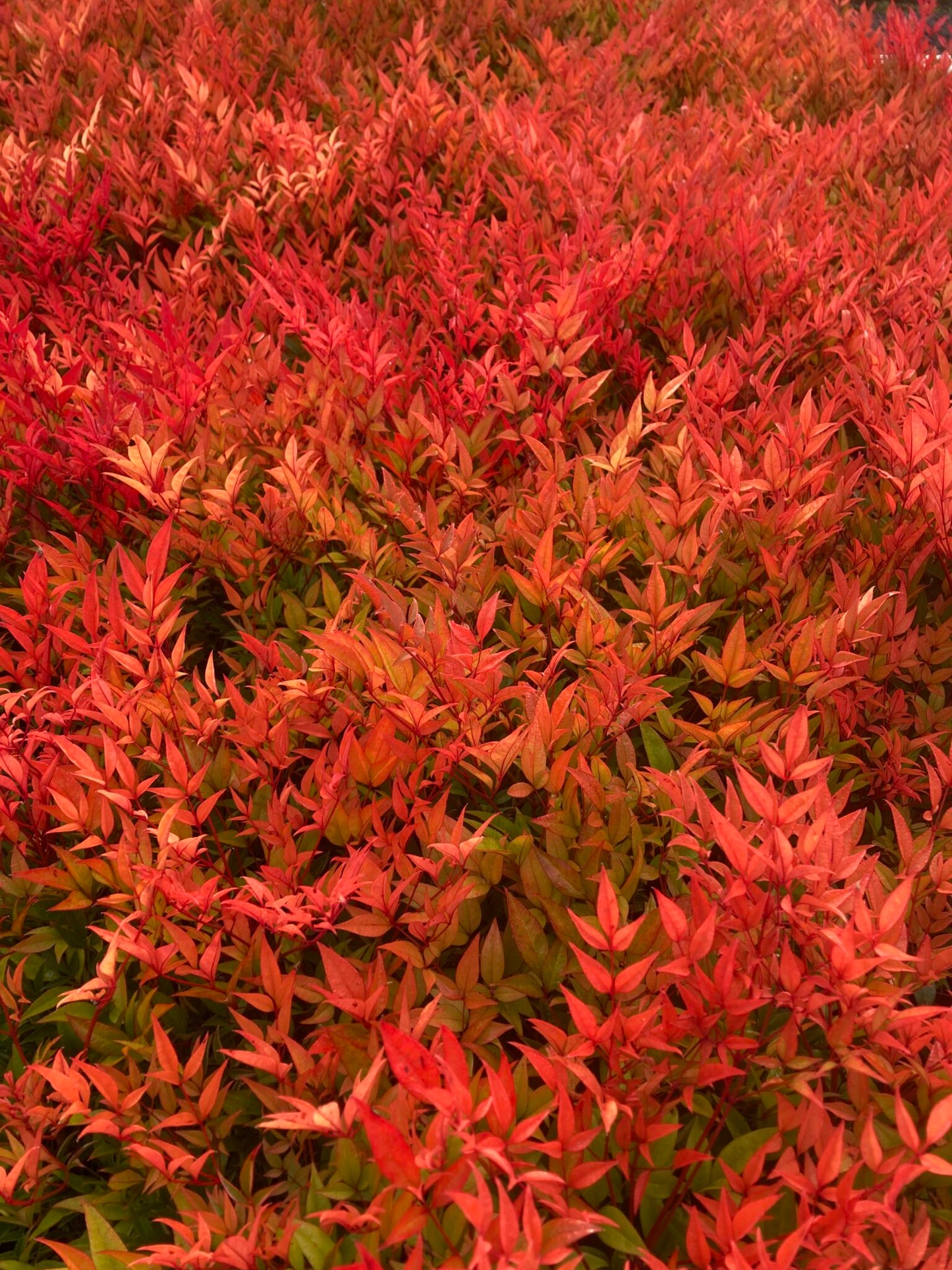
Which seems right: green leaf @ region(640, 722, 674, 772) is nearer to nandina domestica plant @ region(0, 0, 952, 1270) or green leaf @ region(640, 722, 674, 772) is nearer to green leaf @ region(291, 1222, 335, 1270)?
nandina domestica plant @ region(0, 0, 952, 1270)

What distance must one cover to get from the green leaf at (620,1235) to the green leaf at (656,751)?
2.26ft

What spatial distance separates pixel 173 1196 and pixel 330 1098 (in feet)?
0.70

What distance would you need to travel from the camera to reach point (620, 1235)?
1.14 meters

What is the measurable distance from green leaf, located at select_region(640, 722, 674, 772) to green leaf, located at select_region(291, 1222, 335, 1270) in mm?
848

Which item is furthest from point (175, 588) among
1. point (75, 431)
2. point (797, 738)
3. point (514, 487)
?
point (797, 738)

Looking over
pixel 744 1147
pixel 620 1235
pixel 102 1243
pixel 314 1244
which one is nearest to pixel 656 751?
pixel 744 1147

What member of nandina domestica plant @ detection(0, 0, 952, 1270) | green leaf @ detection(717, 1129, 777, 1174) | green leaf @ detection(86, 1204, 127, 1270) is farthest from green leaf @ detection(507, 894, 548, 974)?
green leaf @ detection(86, 1204, 127, 1270)

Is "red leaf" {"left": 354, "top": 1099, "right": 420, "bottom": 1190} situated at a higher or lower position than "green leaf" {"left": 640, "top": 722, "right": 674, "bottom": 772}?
lower

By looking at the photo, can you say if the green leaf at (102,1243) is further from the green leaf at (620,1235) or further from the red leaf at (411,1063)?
the green leaf at (620,1235)

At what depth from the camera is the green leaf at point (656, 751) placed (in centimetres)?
167

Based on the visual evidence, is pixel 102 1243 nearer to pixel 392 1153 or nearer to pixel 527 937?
pixel 392 1153

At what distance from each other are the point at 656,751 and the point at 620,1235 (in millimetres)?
742

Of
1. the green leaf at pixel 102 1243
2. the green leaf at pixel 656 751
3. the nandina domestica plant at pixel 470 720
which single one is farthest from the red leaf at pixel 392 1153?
the green leaf at pixel 656 751

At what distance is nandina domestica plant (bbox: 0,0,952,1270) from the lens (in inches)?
46.2
